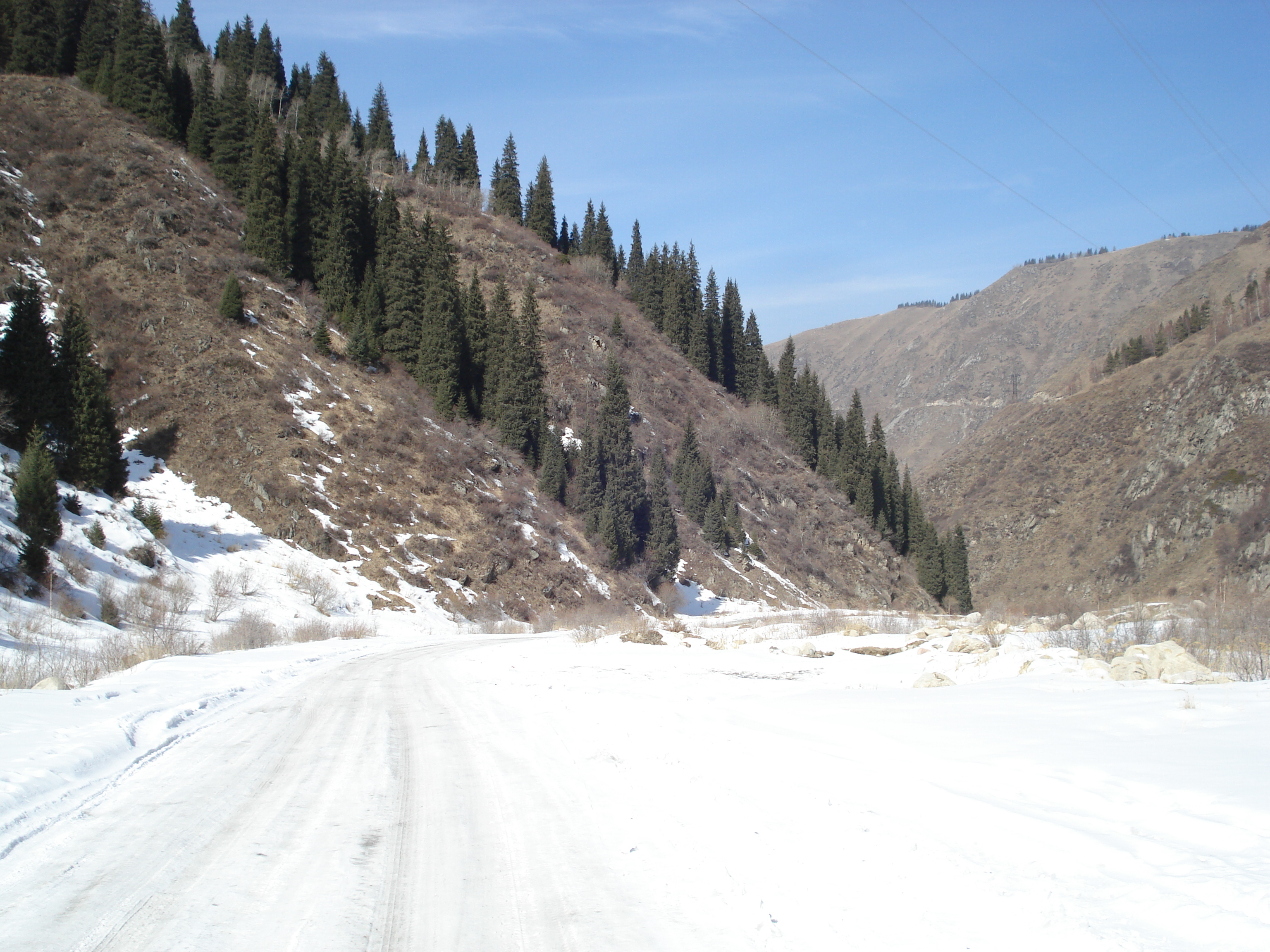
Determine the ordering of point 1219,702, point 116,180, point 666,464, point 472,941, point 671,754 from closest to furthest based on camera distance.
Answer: point 472,941
point 671,754
point 1219,702
point 116,180
point 666,464

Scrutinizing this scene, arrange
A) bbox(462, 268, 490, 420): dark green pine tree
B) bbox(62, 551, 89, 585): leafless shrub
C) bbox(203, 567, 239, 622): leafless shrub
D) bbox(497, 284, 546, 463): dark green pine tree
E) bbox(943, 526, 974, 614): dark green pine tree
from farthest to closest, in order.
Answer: bbox(943, 526, 974, 614): dark green pine tree → bbox(462, 268, 490, 420): dark green pine tree → bbox(497, 284, 546, 463): dark green pine tree → bbox(203, 567, 239, 622): leafless shrub → bbox(62, 551, 89, 585): leafless shrub

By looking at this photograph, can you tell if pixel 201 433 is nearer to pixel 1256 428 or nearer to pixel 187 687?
pixel 187 687

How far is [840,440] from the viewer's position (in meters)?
88.7

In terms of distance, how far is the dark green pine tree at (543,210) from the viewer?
8881 cm

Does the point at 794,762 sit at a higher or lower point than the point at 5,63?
lower

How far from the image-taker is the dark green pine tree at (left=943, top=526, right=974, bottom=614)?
247 ft

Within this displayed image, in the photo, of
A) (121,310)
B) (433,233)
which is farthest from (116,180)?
(433,233)

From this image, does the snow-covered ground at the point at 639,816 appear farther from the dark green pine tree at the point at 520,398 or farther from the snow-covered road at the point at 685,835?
the dark green pine tree at the point at 520,398

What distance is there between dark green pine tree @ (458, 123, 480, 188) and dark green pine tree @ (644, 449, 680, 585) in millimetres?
56956

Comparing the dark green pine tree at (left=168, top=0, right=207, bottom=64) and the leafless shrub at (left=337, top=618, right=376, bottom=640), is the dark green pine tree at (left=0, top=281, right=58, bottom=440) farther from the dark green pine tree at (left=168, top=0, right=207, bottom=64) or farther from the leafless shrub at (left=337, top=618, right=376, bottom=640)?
the dark green pine tree at (left=168, top=0, right=207, bottom=64)

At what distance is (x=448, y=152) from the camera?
301 feet

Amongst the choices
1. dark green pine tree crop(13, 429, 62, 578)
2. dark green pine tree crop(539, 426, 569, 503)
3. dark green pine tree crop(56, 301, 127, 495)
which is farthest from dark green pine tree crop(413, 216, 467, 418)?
dark green pine tree crop(13, 429, 62, 578)

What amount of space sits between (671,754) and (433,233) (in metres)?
54.2

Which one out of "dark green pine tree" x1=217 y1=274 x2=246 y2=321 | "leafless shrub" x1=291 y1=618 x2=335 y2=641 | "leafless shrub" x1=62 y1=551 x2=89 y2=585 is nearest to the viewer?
"leafless shrub" x1=62 y1=551 x2=89 y2=585
